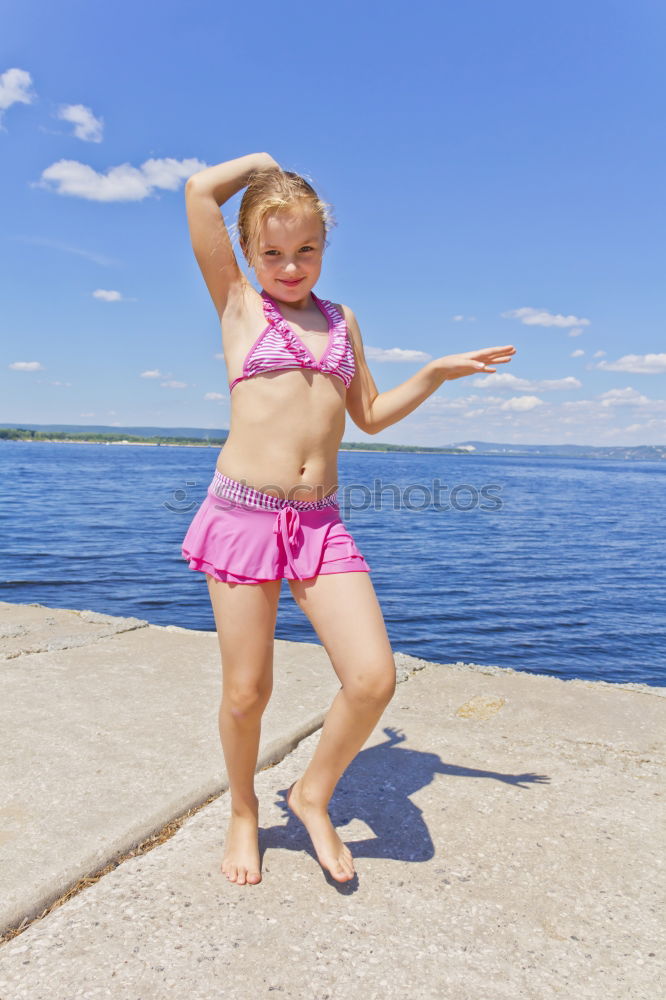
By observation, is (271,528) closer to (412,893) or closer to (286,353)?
(286,353)

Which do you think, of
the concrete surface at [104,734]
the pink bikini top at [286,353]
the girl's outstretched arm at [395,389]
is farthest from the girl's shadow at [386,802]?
the pink bikini top at [286,353]

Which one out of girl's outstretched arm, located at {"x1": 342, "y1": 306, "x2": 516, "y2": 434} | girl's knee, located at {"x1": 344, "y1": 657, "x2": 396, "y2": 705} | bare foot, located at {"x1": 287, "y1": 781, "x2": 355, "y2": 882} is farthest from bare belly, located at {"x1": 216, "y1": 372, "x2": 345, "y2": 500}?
bare foot, located at {"x1": 287, "y1": 781, "x2": 355, "y2": 882}

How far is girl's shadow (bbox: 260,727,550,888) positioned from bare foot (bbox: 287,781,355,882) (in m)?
0.06

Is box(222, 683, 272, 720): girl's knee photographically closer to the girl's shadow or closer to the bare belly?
the girl's shadow

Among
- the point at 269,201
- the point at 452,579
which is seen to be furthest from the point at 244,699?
the point at 452,579

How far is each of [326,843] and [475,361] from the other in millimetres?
1723

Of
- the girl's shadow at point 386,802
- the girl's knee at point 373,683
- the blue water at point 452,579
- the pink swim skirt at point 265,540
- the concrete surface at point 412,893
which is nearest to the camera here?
the concrete surface at point 412,893

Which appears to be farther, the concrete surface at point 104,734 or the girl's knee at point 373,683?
the concrete surface at point 104,734

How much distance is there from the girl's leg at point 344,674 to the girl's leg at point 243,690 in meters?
0.15

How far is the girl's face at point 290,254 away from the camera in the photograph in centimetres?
248

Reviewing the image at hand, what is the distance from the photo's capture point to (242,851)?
2.48 meters

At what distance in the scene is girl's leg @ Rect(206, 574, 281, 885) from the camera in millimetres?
2480

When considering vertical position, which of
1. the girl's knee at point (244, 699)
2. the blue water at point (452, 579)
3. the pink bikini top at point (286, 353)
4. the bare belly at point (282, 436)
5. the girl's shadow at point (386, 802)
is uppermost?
the pink bikini top at point (286, 353)

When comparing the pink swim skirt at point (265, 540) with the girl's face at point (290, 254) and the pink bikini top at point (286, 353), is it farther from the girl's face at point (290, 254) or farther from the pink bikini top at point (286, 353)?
the girl's face at point (290, 254)
